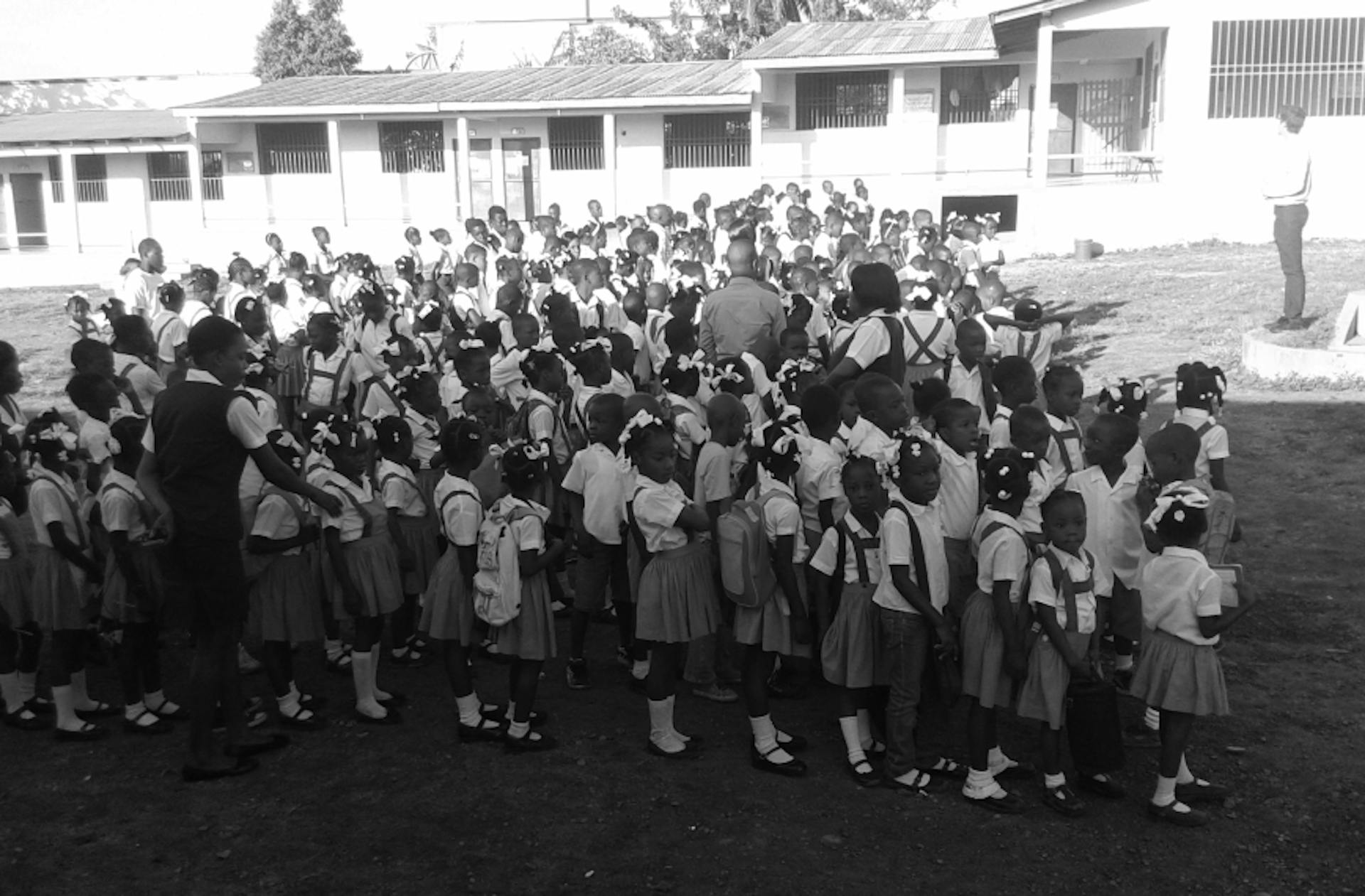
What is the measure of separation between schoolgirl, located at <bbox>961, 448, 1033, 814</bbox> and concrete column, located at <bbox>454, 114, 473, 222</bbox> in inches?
819

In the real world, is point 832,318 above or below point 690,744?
above

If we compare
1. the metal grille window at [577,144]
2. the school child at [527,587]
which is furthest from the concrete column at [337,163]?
the school child at [527,587]

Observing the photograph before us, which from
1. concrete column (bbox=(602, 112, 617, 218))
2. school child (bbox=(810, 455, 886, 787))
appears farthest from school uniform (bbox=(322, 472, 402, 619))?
concrete column (bbox=(602, 112, 617, 218))

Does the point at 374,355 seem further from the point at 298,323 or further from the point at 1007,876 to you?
the point at 1007,876

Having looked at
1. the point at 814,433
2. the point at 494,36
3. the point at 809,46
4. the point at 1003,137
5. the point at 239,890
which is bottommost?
the point at 239,890

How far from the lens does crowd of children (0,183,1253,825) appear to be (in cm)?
413

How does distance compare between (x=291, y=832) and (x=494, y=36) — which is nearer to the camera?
(x=291, y=832)

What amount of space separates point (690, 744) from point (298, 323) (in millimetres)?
6369

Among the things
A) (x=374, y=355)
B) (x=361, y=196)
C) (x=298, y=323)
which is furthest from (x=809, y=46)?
(x=374, y=355)

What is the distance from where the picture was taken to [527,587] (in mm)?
4598

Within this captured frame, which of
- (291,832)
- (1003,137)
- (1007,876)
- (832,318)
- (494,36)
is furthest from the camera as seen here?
(494,36)

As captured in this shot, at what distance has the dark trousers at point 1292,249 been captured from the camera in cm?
1081

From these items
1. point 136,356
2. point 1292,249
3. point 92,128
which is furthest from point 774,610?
point 92,128

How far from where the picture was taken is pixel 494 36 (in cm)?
4622
